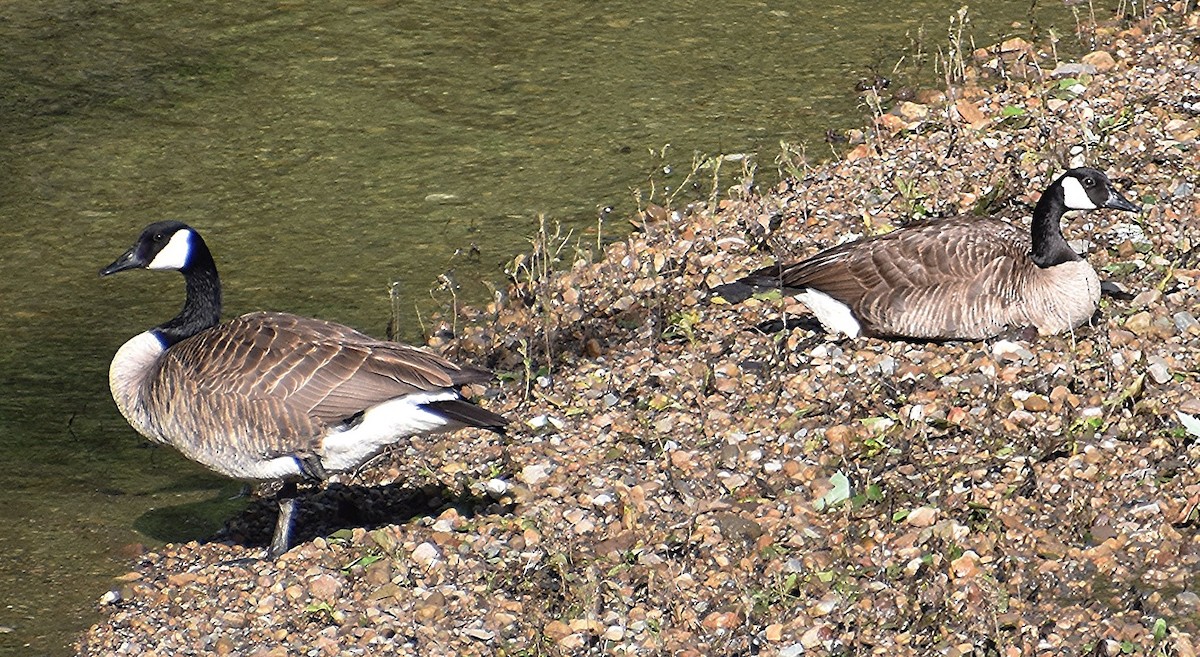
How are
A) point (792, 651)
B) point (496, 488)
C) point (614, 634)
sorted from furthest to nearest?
point (496, 488), point (614, 634), point (792, 651)

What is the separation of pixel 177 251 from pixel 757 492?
3514 millimetres

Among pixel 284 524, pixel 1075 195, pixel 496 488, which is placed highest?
pixel 1075 195

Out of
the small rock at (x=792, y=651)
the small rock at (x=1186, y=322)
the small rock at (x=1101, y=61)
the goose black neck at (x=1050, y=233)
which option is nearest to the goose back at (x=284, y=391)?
the small rock at (x=792, y=651)

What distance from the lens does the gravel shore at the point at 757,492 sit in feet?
24.0

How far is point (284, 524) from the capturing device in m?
8.36

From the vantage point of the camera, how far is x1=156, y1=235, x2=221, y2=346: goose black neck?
9.08m

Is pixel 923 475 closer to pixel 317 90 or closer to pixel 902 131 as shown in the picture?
pixel 902 131

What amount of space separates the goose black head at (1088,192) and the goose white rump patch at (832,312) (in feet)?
4.67

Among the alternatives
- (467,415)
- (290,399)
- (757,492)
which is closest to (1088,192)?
(757,492)

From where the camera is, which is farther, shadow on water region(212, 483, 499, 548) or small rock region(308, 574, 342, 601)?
shadow on water region(212, 483, 499, 548)

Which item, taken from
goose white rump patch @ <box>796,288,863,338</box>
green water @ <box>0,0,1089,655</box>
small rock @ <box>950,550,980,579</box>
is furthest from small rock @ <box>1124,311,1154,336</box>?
green water @ <box>0,0,1089,655</box>

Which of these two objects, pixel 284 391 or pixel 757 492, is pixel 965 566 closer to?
pixel 757 492

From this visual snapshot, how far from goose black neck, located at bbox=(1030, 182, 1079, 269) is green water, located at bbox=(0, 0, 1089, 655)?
278cm

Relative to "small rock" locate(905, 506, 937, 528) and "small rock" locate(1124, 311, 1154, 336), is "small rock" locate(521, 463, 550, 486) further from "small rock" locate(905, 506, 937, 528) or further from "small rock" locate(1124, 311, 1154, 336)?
"small rock" locate(1124, 311, 1154, 336)
